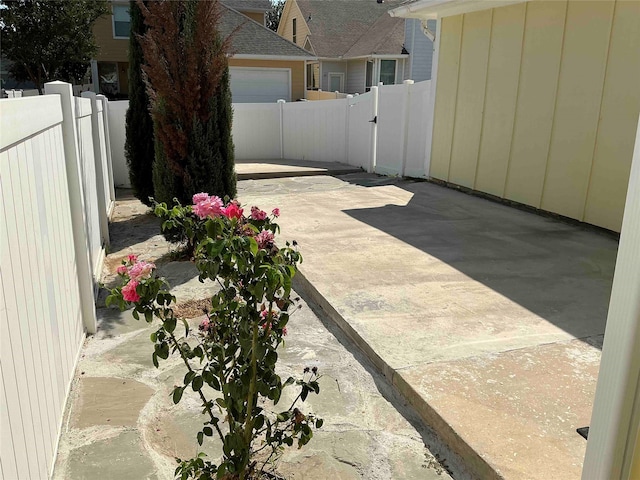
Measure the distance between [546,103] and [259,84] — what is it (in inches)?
555

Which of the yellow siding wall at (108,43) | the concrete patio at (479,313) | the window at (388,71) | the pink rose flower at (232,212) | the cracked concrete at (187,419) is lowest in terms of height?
the cracked concrete at (187,419)

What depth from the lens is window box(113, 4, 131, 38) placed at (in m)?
21.0

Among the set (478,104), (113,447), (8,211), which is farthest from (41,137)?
(478,104)

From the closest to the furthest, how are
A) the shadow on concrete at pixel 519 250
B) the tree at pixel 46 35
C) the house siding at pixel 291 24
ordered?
1. the shadow on concrete at pixel 519 250
2. the tree at pixel 46 35
3. the house siding at pixel 291 24

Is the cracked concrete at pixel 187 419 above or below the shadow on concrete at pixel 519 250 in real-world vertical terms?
below

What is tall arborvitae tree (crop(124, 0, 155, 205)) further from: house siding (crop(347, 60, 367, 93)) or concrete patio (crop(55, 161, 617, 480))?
house siding (crop(347, 60, 367, 93))

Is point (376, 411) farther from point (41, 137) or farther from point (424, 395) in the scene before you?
point (41, 137)

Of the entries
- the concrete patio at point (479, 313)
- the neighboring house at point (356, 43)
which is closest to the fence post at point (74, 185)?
the concrete patio at point (479, 313)

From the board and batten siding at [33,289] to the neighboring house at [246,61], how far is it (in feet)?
52.7

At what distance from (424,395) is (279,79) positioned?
60.3 feet

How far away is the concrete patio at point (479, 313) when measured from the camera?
98.1 inches

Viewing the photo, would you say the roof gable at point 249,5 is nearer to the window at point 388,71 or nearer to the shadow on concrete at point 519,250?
the window at point 388,71

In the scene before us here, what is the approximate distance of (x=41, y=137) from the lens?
2598 millimetres

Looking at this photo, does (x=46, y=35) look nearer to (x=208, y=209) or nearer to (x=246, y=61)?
(x=246, y=61)
